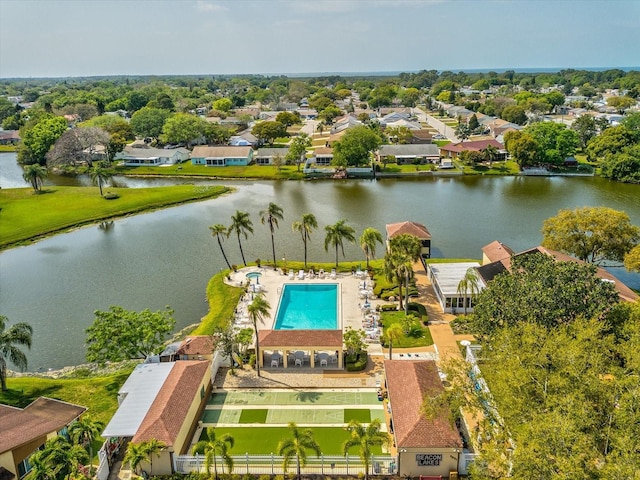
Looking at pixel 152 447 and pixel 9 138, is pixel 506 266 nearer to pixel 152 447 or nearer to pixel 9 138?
pixel 152 447

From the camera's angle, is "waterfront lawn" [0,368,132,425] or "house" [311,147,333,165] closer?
"waterfront lawn" [0,368,132,425]

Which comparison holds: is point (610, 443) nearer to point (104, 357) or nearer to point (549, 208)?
point (104, 357)

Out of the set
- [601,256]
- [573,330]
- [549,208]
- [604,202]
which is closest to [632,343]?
[573,330]

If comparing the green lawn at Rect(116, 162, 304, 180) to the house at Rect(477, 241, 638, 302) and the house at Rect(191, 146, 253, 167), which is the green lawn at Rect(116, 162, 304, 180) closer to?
the house at Rect(191, 146, 253, 167)

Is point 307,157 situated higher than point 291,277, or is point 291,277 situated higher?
point 307,157

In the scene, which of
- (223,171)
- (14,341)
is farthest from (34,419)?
(223,171)

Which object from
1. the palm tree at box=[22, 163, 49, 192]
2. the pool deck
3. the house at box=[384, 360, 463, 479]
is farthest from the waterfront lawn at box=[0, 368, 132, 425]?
the palm tree at box=[22, 163, 49, 192]
